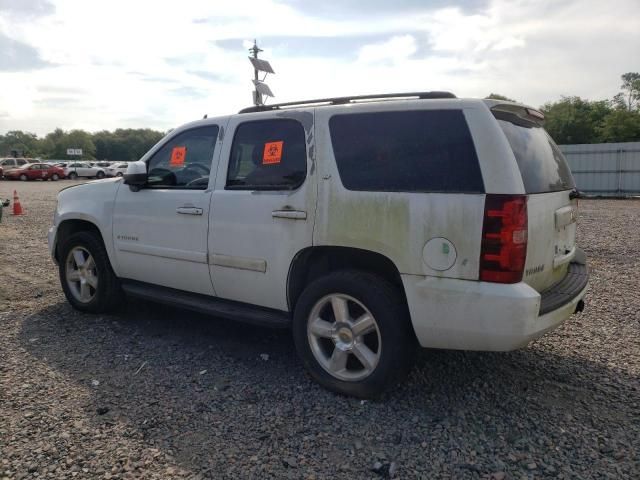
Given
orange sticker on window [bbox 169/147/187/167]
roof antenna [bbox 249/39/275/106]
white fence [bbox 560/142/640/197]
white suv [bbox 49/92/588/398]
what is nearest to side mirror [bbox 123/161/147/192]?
white suv [bbox 49/92/588/398]

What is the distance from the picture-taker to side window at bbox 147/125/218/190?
4.36 metres

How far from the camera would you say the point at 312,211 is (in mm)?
3574

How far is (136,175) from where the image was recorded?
4602 millimetres

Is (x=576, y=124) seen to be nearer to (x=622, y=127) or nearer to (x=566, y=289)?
(x=622, y=127)

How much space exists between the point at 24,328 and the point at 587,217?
13.0 m

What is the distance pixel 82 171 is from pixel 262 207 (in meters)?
48.0

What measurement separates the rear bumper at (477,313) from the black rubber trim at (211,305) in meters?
1.08

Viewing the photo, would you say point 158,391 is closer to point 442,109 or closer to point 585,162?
point 442,109

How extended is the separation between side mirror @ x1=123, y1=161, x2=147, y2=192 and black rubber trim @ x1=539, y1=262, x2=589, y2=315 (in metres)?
3.35

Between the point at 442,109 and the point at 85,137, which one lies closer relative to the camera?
the point at 442,109

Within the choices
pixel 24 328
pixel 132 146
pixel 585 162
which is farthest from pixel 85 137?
pixel 24 328

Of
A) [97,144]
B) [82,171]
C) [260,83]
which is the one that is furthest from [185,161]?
[97,144]

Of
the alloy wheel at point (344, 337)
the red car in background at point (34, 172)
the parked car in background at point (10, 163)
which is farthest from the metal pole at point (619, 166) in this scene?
the parked car in background at point (10, 163)

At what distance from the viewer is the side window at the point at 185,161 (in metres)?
4.36
